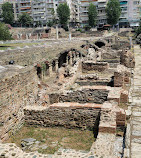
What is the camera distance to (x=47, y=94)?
9281 mm

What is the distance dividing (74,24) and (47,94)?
74.9 m

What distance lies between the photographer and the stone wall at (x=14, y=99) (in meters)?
6.77

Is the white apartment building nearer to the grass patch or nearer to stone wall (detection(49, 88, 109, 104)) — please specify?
stone wall (detection(49, 88, 109, 104))

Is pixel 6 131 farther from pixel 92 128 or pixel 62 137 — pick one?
pixel 92 128

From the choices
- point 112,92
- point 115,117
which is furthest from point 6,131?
point 112,92

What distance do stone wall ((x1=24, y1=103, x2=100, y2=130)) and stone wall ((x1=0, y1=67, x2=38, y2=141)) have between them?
0.58 metres

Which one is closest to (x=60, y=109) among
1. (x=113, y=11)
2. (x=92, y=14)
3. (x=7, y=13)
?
(x=113, y=11)

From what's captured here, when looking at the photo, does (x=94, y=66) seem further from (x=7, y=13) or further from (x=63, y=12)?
(x=7, y=13)

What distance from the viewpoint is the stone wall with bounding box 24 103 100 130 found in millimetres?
7215

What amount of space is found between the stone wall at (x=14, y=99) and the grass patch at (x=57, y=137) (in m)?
0.38

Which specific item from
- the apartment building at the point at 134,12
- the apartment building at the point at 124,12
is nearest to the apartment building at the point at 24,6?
the apartment building at the point at 124,12

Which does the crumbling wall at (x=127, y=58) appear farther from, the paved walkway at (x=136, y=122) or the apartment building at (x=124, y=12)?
the apartment building at (x=124, y=12)

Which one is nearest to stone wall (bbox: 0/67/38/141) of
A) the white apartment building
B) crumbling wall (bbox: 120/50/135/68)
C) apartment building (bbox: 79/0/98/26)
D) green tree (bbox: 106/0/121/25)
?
crumbling wall (bbox: 120/50/135/68)

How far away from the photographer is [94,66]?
633 inches
